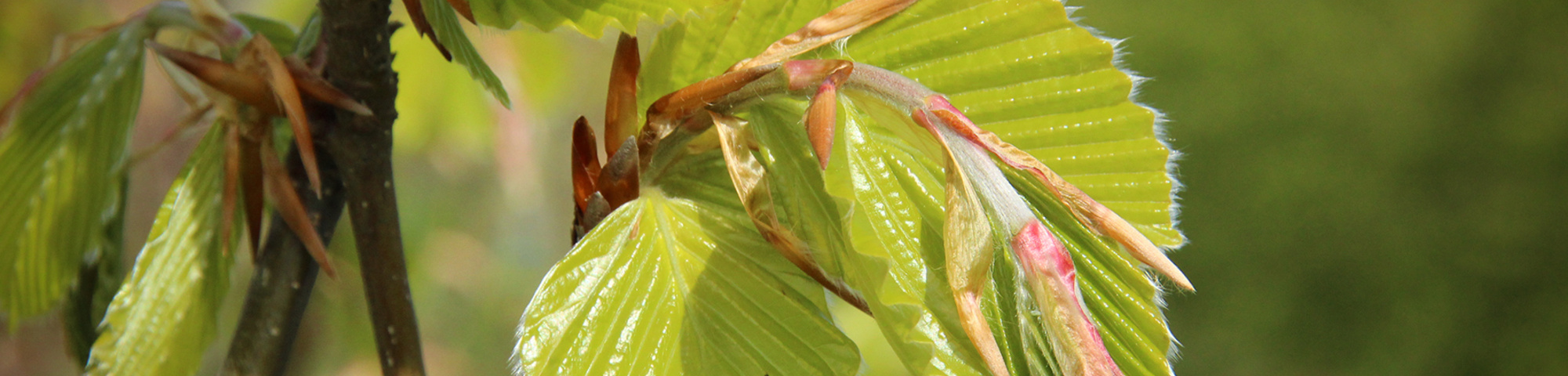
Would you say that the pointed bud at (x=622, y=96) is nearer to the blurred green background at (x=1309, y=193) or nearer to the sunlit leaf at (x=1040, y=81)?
the sunlit leaf at (x=1040, y=81)

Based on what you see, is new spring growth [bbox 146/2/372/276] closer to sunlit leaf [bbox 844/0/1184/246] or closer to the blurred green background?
sunlit leaf [bbox 844/0/1184/246]

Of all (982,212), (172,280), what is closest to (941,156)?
(982,212)

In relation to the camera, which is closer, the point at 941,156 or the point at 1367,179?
the point at 941,156

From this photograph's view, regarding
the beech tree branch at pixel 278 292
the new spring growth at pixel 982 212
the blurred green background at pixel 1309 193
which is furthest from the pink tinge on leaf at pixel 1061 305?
the blurred green background at pixel 1309 193

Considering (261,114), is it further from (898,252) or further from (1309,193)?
(1309,193)

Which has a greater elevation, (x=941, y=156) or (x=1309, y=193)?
(x=941, y=156)

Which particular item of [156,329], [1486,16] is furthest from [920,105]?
[1486,16]

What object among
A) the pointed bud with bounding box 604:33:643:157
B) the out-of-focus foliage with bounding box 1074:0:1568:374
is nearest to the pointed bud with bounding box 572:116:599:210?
the pointed bud with bounding box 604:33:643:157
